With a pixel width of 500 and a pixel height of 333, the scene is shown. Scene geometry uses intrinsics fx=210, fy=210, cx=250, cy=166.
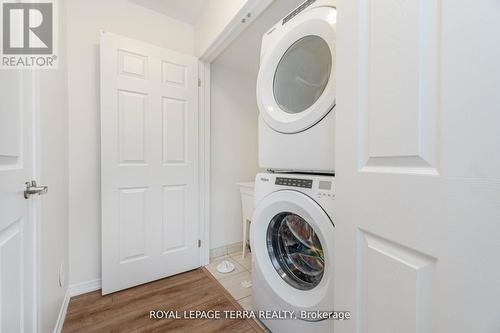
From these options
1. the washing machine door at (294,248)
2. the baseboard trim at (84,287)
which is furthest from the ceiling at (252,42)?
the baseboard trim at (84,287)

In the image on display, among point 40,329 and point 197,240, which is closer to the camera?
point 40,329

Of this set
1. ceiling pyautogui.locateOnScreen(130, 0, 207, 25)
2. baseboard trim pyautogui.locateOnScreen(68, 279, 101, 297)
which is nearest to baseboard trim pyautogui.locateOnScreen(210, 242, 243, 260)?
baseboard trim pyautogui.locateOnScreen(68, 279, 101, 297)

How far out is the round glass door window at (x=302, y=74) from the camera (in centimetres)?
98

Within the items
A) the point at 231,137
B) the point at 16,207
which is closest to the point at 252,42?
the point at 231,137

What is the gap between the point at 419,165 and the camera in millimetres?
473

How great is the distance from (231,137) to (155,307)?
61.8 inches

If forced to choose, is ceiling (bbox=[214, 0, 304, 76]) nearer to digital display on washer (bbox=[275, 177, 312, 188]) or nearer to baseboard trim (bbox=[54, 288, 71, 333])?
digital display on washer (bbox=[275, 177, 312, 188])

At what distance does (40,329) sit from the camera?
874 mm

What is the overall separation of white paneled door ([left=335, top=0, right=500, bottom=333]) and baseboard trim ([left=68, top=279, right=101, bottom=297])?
5.81 feet

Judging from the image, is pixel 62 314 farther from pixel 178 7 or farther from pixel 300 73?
pixel 178 7

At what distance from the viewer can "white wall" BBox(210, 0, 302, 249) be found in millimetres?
2137

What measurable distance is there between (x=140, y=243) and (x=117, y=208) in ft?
1.08

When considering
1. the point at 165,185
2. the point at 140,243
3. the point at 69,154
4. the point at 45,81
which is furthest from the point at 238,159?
the point at 45,81

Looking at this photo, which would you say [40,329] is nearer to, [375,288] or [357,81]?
[375,288]
